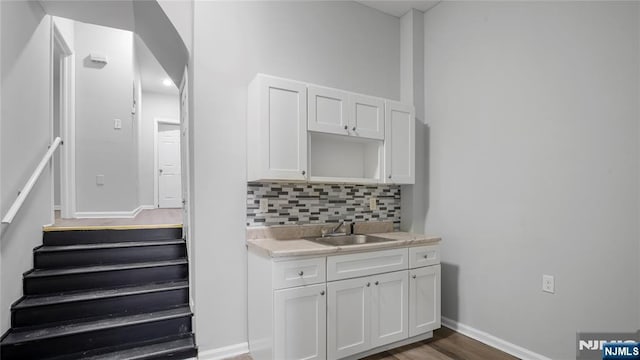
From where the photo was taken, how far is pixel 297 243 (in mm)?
2363

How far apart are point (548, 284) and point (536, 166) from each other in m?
0.84

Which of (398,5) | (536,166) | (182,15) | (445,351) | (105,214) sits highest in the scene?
(398,5)

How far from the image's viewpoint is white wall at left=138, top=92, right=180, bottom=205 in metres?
6.93

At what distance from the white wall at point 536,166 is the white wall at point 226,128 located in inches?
60.0

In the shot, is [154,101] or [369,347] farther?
[154,101]

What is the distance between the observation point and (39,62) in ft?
9.27

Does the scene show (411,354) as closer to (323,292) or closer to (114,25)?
(323,292)

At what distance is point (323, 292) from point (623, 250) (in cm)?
183

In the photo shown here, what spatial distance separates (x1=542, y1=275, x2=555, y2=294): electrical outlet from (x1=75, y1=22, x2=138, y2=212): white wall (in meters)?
5.09

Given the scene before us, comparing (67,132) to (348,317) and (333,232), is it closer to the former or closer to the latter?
(333,232)

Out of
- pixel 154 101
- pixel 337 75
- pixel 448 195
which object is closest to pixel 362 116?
pixel 337 75

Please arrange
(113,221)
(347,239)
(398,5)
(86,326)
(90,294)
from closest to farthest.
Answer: (86,326) < (90,294) < (347,239) < (398,5) < (113,221)

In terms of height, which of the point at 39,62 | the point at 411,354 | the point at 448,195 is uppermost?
the point at 39,62

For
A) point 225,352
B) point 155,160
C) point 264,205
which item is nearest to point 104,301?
point 225,352
